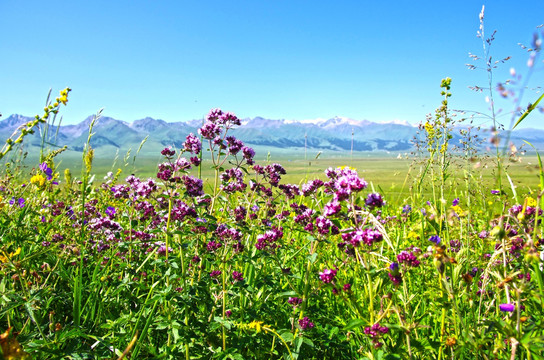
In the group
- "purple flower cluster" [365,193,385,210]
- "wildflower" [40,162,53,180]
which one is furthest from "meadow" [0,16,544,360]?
"wildflower" [40,162,53,180]

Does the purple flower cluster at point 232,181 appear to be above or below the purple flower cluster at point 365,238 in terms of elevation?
above

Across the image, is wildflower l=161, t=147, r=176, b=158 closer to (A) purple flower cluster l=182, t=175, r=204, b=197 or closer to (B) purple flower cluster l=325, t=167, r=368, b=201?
(A) purple flower cluster l=182, t=175, r=204, b=197

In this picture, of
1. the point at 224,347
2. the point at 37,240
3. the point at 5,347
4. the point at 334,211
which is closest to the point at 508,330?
the point at 334,211

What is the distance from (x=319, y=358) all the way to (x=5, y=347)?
7.11 feet

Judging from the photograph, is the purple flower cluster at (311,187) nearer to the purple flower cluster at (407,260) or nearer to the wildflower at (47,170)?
the purple flower cluster at (407,260)

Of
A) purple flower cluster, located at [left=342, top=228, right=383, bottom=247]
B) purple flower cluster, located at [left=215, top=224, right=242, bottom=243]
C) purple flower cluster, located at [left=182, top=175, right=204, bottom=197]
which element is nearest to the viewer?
purple flower cluster, located at [left=342, top=228, right=383, bottom=247]

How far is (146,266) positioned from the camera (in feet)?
10.5

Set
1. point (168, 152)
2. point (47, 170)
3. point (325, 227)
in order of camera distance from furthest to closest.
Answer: point (47, 170)
point (168, 152)
point (325, 227)

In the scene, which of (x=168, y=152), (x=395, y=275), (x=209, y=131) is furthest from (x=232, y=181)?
(x=395, y=275)

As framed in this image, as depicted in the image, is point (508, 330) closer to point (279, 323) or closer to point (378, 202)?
point (378, 202)

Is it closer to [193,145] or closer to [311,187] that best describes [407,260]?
[311,187]

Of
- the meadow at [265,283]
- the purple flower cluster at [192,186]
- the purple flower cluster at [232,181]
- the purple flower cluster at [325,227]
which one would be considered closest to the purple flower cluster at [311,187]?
the meadow at [265,283]

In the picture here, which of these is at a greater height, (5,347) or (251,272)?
(5,347)

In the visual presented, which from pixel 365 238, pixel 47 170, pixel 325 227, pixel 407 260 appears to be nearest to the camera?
pixel 365 238
